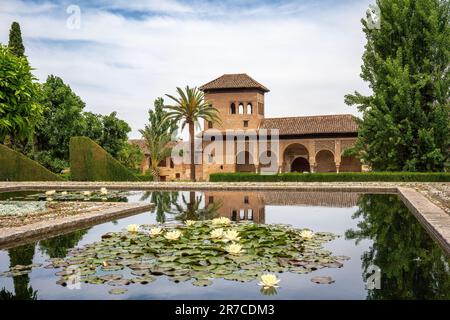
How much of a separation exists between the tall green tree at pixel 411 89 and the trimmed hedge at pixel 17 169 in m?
18.0

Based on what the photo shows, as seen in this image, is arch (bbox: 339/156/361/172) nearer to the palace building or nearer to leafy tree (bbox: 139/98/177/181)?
the palace building

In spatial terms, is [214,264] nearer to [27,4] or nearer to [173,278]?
[173,278]

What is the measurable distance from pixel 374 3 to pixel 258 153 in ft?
52.4

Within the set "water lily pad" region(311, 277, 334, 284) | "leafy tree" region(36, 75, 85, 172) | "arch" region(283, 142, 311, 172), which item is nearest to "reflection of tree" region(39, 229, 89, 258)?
"water lily pad" region(311, 277, 334, 284)

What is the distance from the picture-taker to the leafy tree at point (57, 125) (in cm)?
3303

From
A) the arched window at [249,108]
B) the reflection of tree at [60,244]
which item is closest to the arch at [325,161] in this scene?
the arched window at [249,108]

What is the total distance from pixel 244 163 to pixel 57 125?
15141 millimetres

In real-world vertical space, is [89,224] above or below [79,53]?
below

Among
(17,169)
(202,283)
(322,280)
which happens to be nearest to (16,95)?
(202,283)

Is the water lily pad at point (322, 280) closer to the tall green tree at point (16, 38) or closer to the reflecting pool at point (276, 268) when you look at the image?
the reflecting pool at point (276, 268)

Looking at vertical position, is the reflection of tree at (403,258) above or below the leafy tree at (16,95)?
below

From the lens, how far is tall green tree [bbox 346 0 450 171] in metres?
24.4

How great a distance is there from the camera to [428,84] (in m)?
25.2

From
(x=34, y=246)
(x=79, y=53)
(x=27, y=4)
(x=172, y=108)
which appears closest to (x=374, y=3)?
(x=172, y=108)
